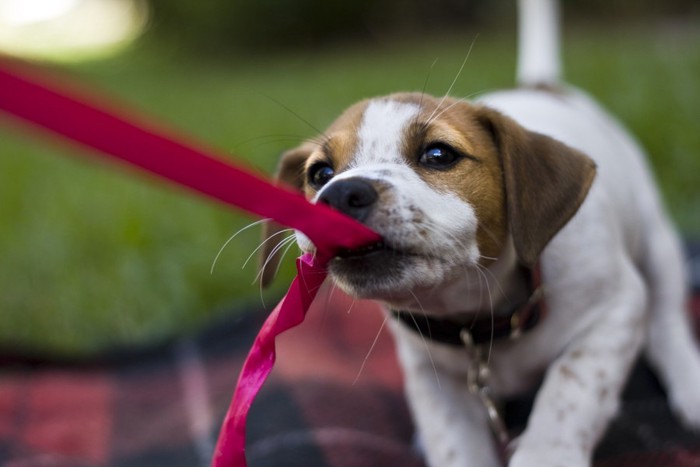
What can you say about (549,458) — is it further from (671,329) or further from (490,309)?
(671,329)

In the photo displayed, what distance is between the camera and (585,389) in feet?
7.87

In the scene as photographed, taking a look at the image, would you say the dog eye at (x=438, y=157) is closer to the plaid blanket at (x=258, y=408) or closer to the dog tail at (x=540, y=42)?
the plaid blanket at (x=258, y=408)

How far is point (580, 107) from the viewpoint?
3566 millimetres

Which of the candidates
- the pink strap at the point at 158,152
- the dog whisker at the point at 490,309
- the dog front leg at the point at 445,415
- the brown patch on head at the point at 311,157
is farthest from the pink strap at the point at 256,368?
the dog front leg at the point at 445,415

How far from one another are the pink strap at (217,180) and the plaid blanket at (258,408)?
2.80 feet

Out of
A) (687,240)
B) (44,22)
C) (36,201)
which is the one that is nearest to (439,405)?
(687,240)

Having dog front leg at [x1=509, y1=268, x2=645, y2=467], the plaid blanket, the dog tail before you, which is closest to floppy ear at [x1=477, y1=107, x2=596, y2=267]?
dog front leg at [x1=509, y1=268, x2=645, y2=467]

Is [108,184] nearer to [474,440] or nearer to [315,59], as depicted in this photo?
[474,440]

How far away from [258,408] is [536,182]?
4.65 feet

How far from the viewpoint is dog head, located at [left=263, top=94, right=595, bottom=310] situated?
2027mm

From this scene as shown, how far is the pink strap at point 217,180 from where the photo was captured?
140cm

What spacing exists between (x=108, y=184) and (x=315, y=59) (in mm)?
9599

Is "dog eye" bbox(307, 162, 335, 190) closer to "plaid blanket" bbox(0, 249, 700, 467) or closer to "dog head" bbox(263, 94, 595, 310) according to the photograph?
"dog head" bbox(263, 94, 595, 310)

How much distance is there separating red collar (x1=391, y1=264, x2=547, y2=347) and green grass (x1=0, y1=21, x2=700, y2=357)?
925mm
